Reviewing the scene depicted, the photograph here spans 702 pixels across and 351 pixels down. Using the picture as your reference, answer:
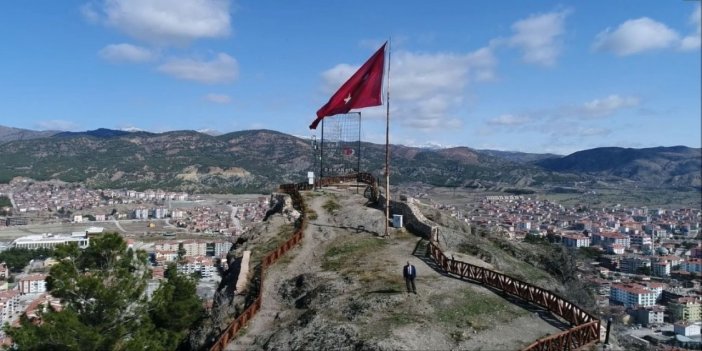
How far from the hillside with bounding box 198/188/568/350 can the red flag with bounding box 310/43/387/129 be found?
5.44 meters

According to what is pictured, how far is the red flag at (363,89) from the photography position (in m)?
21.2

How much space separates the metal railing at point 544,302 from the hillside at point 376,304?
334 mm

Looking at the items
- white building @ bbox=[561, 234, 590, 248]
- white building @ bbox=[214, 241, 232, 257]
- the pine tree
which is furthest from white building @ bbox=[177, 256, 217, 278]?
the pine tree

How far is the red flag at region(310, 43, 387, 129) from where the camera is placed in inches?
834

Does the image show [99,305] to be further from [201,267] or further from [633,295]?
[633,295]

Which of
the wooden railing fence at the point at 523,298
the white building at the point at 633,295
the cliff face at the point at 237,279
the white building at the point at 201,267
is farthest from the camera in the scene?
the white building at the point at 201,267

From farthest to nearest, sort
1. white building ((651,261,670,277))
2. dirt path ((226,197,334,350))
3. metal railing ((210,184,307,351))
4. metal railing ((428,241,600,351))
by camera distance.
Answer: white building ((651,261,670,277)) < dirt path ((226,197,334,350)) < metal railing ((210,184,307,351)) < metal railing ((428,241,600,351))

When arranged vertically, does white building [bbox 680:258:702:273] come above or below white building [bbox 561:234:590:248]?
below

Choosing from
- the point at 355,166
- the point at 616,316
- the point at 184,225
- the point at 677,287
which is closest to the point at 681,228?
the point at 677,287

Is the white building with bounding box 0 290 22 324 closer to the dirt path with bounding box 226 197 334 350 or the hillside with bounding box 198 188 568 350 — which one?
the dirt path with bounding box 226 197 334 350

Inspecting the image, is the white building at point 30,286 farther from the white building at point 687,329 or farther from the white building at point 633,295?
the white building at point 687,329

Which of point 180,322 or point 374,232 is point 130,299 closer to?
point 180,322

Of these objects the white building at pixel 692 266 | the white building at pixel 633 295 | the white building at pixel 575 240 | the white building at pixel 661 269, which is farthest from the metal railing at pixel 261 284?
the white building at pixel 575 240

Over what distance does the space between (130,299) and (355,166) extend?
20.1m
